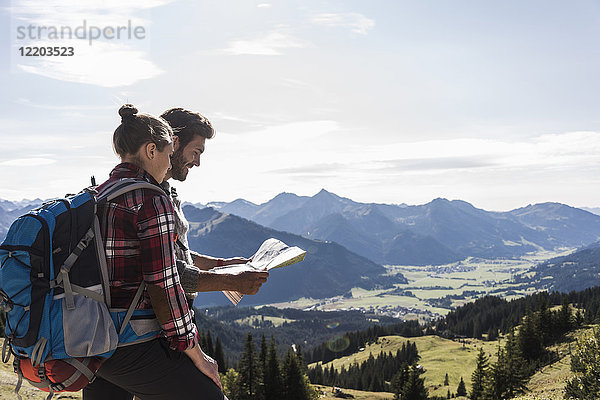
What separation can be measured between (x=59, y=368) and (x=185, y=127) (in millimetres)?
2792

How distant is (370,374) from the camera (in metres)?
116

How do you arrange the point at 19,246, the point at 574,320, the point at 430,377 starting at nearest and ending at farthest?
the point at 19,246 → the point at 574,320 → the point at 430,377

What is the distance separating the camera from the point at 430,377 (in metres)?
120

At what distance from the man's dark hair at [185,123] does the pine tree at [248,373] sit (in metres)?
46.5

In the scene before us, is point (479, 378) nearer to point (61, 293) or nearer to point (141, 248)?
point (141, 248)

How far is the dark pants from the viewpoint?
330 cm

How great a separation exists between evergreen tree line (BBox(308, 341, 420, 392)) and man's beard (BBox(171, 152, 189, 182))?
10928 centimetres

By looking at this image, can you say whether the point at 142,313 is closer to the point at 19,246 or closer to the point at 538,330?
the point at 19,246

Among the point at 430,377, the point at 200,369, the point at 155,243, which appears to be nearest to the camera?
the point at 155,243

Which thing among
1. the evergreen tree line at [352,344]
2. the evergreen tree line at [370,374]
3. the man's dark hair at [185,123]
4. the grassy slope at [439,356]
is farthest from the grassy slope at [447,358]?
the man's dark hair at [185,123]

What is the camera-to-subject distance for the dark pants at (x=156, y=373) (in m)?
3.30

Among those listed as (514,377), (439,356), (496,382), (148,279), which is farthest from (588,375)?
(439,356)

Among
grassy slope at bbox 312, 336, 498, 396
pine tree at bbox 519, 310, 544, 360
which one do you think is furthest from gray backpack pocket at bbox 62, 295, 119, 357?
grassy slope at bbox 312, 336, 498, 396

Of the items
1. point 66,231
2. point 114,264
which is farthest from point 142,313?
point 66,231
